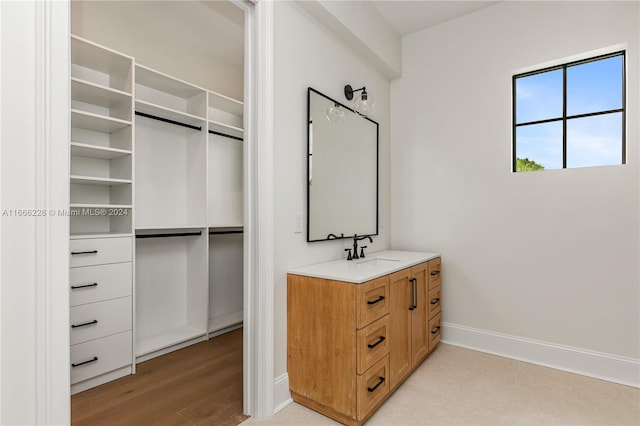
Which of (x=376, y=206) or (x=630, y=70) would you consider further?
(x=376, y=206)

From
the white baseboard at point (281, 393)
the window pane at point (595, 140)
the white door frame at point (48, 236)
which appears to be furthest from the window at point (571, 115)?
the white door frame at point (48, 236)

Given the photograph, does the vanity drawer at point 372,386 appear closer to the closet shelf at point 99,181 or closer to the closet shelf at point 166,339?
the closet shelf at point 166,339

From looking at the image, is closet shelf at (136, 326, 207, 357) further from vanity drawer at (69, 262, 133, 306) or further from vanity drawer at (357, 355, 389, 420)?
vanity drawer at (357, 355, 389, 420)

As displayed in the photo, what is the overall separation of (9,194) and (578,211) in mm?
3291

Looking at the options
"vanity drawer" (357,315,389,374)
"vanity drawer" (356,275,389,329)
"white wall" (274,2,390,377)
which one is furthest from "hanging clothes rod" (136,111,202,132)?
"vanity drawer" (357,315,389,374)

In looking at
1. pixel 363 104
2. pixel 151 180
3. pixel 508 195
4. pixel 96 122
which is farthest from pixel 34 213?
pixel 508 195

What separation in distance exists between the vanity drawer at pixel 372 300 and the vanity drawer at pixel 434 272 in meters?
0.87

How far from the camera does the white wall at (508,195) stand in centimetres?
243

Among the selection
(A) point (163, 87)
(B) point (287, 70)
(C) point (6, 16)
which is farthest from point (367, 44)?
(C) point (6, 16)

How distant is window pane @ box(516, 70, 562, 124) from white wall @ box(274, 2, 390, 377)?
5.09 ft

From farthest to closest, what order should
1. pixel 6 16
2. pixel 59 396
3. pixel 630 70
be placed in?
pixel 630 70 → pixel 59 396 → pixel 6 16

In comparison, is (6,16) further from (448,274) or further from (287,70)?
(448,274)

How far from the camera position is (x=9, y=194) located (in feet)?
3.51

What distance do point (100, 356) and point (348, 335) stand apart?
179cm
